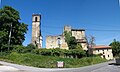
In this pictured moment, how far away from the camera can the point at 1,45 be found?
4991 cm

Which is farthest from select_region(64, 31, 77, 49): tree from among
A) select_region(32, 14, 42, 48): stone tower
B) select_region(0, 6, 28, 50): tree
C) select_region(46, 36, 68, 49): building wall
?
select_region(0, 6, 28, 50): tree

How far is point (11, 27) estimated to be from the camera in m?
51.9

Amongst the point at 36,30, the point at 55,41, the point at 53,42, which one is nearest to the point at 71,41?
the point at 55,41

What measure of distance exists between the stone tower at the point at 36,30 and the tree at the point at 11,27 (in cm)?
1252

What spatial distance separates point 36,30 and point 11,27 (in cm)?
1830

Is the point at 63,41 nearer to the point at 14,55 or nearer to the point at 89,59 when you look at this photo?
Answer: the point at 89,59

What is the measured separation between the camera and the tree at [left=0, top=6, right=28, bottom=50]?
51.3m

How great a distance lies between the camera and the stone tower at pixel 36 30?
67938 millimetres

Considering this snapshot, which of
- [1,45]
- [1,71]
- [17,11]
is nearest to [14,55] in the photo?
[1,45]

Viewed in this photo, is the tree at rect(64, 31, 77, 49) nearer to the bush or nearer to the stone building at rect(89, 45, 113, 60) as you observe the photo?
the bush

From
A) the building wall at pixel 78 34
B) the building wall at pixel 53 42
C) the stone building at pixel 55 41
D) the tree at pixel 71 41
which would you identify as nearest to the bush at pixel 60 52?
the tree at pixel 71 41

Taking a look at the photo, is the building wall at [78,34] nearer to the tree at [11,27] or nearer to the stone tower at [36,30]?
the stone tower at [36,30]

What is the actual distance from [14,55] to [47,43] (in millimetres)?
28650

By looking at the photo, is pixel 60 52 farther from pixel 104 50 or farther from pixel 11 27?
pixel 104 50
